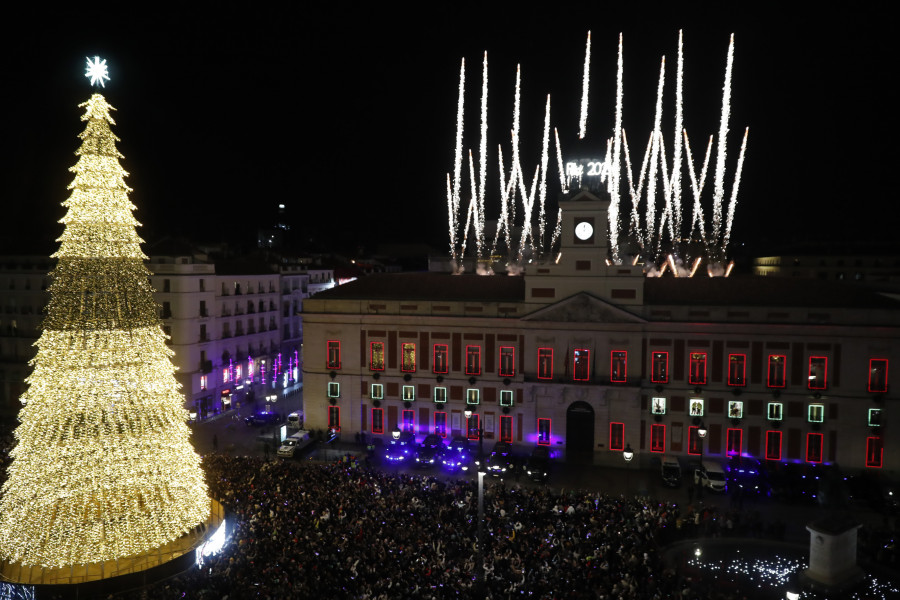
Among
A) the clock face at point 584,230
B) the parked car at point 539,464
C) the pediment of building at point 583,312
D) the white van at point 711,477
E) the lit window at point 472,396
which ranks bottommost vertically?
the parked car at point 539,464

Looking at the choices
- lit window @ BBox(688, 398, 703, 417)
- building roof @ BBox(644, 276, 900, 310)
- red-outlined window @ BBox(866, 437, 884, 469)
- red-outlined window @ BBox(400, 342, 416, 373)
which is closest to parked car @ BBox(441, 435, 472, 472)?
red-outlined window @ BBox(400, 342, 416, 373)

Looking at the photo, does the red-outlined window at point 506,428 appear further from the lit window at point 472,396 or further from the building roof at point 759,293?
the building roof at point 759,293

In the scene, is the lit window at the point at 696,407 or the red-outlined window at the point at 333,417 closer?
the lit window at the point at 696,407

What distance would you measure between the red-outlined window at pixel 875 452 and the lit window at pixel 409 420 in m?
27.0

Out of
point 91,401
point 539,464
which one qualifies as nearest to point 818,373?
point 539,464

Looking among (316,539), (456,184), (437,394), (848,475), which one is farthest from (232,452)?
(848,475)

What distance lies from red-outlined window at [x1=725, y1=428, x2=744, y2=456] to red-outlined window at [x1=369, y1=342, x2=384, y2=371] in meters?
22.3

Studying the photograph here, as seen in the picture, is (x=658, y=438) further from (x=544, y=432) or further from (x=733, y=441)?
(x=544, y=432)

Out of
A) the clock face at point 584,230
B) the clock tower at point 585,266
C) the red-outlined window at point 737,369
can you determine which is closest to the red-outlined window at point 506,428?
the clock tower at point 585,266

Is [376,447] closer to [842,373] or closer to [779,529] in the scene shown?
[779,529]

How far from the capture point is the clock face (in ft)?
131

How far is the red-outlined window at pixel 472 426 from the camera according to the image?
41406 mm

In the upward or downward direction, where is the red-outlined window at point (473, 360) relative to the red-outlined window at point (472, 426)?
upward

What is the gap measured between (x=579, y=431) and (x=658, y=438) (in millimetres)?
4751
